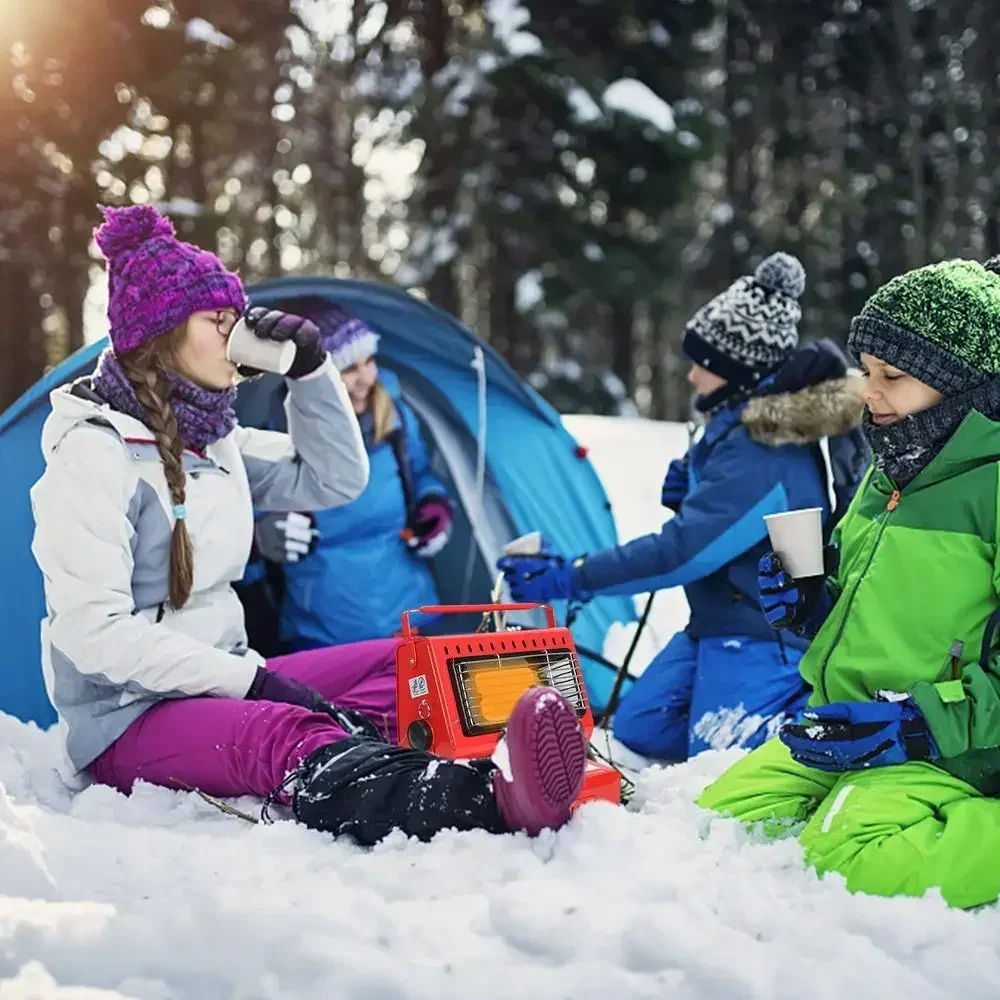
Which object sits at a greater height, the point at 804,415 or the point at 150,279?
the point at 150,279

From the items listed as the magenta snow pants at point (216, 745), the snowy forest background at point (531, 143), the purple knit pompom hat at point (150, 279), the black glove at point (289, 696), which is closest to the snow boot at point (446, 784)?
the magenta snow pants at point (216, 745)

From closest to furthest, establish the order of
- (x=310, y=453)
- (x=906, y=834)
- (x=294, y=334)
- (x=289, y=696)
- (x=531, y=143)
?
(x=906, y=834)
(x=289, y=696)
(x=294, y=334)
(x=310, y=453)
(x=531, y=143)

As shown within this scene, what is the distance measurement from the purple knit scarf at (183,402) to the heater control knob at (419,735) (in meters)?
0.95

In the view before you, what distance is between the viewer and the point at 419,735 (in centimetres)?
242

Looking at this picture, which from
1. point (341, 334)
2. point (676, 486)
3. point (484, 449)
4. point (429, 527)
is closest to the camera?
point (676, 486)

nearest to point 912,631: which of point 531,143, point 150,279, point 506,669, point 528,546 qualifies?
point 506,669

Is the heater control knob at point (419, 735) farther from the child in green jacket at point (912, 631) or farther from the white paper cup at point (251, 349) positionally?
the white paper cup at point (251, 349)

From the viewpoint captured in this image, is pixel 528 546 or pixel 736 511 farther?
pixel 528 546

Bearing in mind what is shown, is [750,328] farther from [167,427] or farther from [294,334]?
[167,427]

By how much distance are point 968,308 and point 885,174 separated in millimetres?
14488

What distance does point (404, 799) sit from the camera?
2.09m

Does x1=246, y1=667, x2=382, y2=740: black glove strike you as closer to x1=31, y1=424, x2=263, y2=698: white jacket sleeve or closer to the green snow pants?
x1=31, y1=424, x2=263, y2=698: white jacket sleeve

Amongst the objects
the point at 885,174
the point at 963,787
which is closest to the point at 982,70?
the point at 885,174

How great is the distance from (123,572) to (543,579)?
4.03 ft
